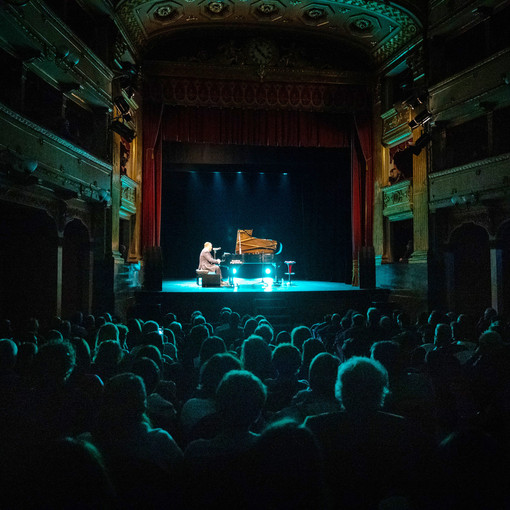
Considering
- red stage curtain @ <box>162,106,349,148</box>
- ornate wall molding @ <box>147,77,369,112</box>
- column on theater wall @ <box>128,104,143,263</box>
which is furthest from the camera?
red stage curtain @ <box>162,106,349,148</box>

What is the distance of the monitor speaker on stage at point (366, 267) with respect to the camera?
12.8 m

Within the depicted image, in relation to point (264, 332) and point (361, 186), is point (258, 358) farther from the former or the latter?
point (361, 186)

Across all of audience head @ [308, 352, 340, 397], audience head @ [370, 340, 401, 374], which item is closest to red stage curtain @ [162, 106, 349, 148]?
audience head @ [370, 340, 401, 374]

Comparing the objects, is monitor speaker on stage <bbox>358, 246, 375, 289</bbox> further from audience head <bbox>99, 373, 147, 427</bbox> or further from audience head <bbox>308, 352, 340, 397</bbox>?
audience head <bbox>99, 373, 147, 427</bbox>

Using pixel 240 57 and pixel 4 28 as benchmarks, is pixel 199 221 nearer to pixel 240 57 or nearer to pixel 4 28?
pixel 240 57

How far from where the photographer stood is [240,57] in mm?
13805

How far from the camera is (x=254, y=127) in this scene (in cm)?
1418

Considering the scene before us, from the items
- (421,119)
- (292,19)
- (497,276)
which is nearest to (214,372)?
(497,276)

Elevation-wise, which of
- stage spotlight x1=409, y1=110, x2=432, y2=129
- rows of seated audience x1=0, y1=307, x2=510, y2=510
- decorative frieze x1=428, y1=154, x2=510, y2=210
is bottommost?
rows of seated audience x1=0, y1=307, x2=510, y2=510

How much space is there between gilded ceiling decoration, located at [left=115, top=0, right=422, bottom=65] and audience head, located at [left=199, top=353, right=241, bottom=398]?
A: 11105mm

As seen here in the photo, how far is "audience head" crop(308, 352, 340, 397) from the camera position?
327 cm

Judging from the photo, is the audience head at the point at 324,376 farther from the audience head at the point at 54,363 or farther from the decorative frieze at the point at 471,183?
the decorative frieze at the point at 471,183

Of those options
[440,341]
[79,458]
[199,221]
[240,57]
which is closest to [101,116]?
[240,57]

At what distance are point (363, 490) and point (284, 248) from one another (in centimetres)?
1725
